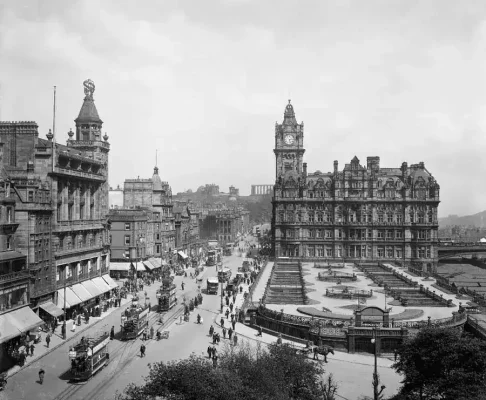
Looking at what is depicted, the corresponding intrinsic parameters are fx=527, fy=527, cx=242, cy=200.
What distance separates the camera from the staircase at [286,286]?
60.8m

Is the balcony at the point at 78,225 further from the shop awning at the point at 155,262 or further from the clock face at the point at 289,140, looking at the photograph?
the clock face at the point at 289,140

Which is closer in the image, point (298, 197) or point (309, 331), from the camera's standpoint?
point (309, 331)

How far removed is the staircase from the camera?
2394 inches

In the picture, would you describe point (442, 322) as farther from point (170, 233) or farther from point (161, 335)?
point (170, 233)

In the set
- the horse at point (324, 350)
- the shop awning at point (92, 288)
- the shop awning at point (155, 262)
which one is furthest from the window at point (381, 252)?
the horse at point (324, 350)

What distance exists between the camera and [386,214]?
10512 cm

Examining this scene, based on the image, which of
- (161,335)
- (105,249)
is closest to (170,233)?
(105,249)

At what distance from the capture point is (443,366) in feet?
90.2

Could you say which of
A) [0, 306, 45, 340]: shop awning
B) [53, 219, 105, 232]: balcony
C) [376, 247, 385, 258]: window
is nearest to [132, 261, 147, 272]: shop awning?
[53, 219, 105, 232]: balcony

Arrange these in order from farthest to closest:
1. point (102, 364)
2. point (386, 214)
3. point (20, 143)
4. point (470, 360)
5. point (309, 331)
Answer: point (386, 214), point (20, 143), point (309, 331), point (102, 364), point (470, 360)

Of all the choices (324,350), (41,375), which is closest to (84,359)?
(41,375)

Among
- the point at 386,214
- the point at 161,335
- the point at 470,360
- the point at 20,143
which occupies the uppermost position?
the point at 20,143

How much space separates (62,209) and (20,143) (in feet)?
27.4

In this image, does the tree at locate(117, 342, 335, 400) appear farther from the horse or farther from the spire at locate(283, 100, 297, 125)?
the spire at locate(283, 100, 297, 125)
